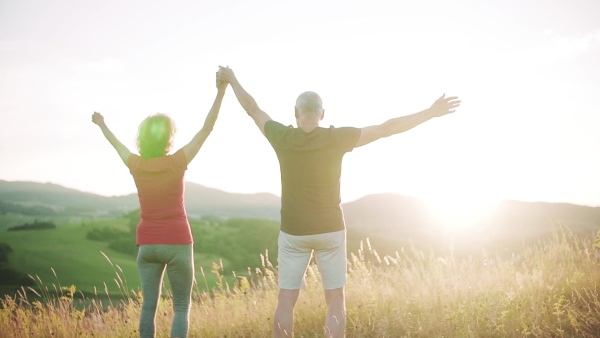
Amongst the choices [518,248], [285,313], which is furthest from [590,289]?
[285,313]

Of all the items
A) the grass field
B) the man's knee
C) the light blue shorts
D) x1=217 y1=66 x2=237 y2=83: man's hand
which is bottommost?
the grass field

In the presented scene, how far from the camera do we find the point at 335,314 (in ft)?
13.0

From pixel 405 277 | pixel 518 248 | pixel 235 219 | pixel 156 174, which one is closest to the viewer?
pixel 156 174

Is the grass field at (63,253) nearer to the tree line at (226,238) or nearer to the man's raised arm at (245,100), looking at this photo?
the tree line at (226,238)

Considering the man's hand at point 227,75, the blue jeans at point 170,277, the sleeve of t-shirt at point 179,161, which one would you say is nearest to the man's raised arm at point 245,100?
the man's hand at point 227,75

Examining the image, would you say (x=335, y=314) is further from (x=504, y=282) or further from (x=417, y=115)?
(x=504, y=282)

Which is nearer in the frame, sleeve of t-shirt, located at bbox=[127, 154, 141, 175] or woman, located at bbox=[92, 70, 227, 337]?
woman, located at bbox=[92, 70, 227, 337]

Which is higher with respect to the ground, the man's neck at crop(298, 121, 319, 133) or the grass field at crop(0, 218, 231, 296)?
the man's neck at crop(298, 121, 319, 133)

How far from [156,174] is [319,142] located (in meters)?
1.39

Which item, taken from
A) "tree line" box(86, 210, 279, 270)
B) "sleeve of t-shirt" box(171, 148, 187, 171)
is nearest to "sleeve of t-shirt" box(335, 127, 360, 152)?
"sleeve of t-shirt" box(171, 148, 187, 171)

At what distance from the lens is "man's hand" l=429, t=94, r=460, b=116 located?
14.0ft

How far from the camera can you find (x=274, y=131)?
13.3 feet

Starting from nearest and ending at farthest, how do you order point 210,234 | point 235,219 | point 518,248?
point 518,248 → point 210,234 → point 235,219

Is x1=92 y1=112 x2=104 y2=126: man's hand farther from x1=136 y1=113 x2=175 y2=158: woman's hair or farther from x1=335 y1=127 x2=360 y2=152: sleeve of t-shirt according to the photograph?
x1=335 y1=127 x2=360 y2=152: sleeve of t-shirt
